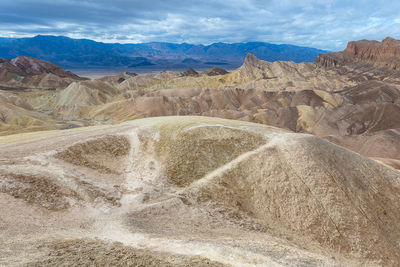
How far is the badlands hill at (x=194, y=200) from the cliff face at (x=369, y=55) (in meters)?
134

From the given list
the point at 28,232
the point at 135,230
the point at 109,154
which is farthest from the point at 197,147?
the point at 28,232

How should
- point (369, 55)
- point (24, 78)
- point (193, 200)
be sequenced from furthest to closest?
point (24, 78), point (369, 55), point (193, 200)

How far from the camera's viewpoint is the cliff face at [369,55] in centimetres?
12512

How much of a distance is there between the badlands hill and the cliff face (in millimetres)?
133846

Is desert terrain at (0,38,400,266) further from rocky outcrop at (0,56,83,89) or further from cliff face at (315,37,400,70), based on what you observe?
rocky outcrop at (0,56,83,89)

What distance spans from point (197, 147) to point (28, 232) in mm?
14123

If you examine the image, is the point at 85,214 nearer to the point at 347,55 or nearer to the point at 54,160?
the point at 54,160

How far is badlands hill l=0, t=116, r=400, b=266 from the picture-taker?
1133 cm

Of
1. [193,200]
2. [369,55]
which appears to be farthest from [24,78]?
[369,55]

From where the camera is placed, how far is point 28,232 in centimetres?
1198

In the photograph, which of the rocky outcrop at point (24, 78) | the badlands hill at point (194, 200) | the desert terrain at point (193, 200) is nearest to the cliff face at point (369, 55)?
the desert terrain at point (193, 200)

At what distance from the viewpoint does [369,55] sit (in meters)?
138

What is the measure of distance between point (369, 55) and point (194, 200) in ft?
522

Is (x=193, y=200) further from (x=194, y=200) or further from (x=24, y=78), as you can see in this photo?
(x=24, y=78)
